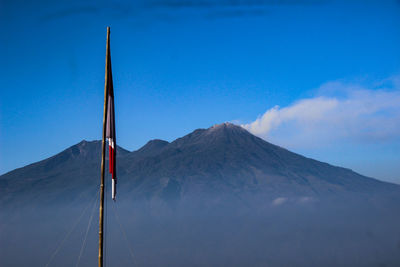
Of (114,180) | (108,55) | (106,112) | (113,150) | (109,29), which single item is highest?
(109,29)

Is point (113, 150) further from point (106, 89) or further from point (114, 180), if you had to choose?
point (106, 89)

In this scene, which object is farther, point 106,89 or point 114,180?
point 114,180

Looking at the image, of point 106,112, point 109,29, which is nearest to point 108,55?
point 109,29

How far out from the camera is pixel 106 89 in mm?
10055

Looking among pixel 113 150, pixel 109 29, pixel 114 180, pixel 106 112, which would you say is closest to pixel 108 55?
pixel 109 29

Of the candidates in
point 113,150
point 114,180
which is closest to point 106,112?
point 113,150

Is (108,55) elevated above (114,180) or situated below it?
above

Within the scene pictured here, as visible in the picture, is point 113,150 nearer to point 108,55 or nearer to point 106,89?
point 106,89

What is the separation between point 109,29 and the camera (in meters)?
10.1

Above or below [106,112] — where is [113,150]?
below

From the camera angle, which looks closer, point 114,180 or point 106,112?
point 106,112

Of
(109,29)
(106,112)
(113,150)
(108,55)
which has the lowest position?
(113,150)

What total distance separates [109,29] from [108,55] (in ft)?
2.25

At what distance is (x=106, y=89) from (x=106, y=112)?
0.56 meters
